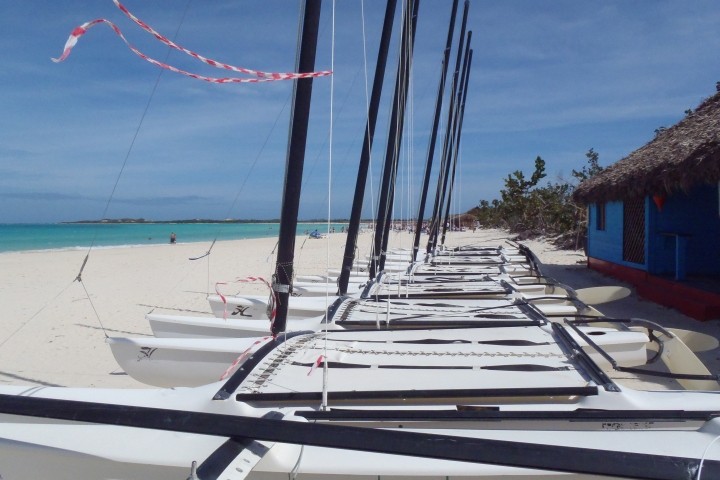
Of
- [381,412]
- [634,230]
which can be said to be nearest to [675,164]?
[634,230]

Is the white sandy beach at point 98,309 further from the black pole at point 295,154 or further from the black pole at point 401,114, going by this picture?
the black pole at point 401,114

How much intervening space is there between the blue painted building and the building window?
0.44 m

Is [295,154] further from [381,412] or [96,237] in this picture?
[96,237]

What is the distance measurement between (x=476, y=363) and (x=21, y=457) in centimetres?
223

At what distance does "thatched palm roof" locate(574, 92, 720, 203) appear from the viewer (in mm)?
7446

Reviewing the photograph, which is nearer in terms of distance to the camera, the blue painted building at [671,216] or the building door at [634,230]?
the blue painted building at [671,216]

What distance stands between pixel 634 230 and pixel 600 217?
8.04 ft

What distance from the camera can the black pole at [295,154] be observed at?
143 inches

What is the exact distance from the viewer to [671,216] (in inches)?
403

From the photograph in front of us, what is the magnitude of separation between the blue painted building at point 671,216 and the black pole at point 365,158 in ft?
14.4

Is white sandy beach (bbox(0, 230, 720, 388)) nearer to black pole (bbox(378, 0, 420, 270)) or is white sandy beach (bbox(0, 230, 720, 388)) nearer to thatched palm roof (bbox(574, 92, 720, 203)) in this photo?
black pole (bbox(378, 0, 420, 270))

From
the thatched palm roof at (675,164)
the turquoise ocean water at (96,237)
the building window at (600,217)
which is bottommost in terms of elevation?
the turquoise ocean water at (96,237)

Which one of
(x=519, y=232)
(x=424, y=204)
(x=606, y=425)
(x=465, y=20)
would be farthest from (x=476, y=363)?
(x=519, y=232)

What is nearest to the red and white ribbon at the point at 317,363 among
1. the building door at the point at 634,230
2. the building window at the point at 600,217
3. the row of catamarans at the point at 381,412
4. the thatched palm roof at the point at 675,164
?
the row of catamarans at the point at 381,412
